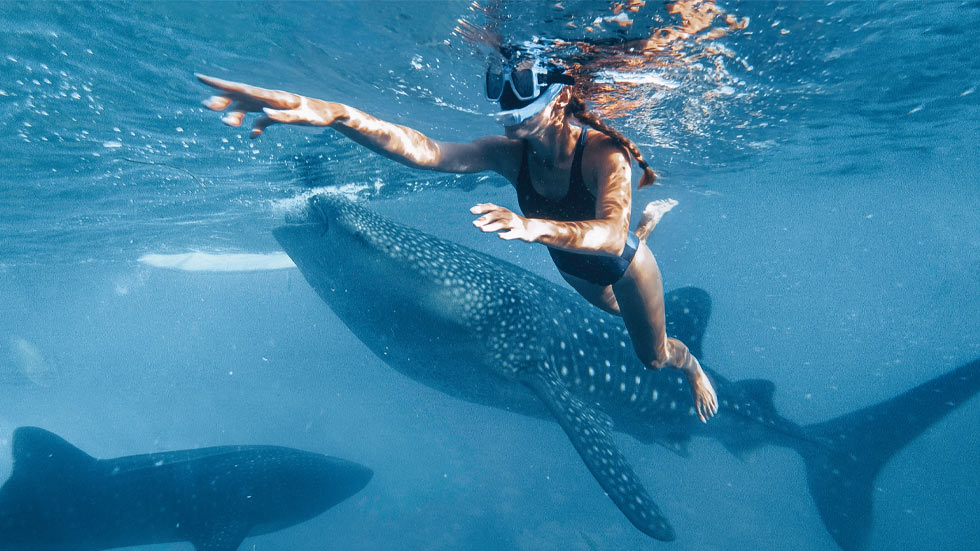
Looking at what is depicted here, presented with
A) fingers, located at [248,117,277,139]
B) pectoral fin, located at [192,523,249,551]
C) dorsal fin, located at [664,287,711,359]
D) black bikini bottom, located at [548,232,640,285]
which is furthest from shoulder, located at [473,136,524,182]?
pectoral fin, located at [192,523,249,551]

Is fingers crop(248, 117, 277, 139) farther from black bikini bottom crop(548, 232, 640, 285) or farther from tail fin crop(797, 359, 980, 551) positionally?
tail fin crop(797, 359, 980, 551)

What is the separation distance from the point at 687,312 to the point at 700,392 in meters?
2.94

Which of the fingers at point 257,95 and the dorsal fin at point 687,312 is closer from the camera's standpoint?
the fingers at point 257,95

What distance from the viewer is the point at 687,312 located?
25.4 feet

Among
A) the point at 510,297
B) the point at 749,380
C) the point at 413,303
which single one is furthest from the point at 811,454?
the point at 413,303

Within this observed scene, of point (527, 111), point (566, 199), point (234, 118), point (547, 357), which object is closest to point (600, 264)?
point (566, 199)

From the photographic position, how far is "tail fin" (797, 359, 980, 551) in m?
7.73

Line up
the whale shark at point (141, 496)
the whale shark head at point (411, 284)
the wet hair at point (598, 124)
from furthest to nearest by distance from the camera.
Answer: the whale shark at point (141, 496) < the whale shark head at point (411, 284) < the wet hair at point (598, 124)

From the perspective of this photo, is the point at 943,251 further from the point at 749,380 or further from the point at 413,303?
the point at 413,303

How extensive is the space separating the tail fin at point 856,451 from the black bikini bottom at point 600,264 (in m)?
6.54

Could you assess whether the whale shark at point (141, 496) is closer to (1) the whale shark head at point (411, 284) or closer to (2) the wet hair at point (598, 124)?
(1) the whale shark head at point (411, 284)

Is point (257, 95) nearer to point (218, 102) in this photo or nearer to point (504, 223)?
point (218, 102)

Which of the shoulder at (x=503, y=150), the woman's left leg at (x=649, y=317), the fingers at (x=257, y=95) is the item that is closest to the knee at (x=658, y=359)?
the woman's left leg at (x=649, y=317)

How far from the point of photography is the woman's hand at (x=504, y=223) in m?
1.88
